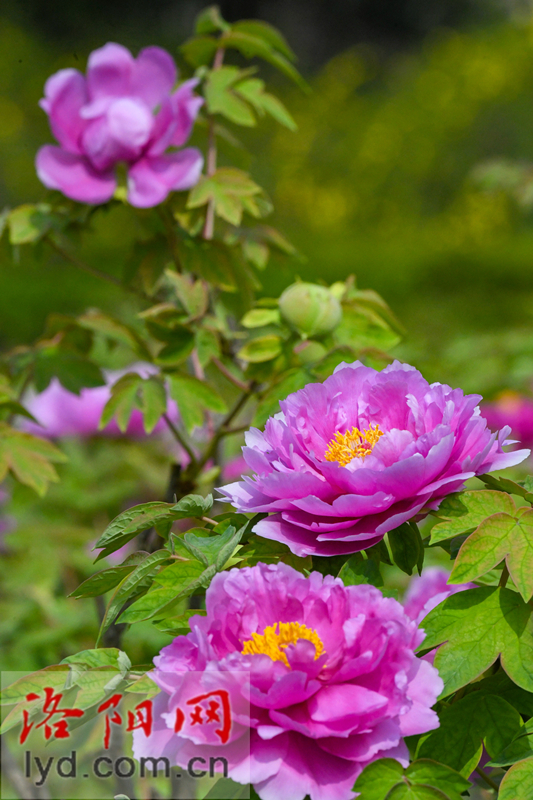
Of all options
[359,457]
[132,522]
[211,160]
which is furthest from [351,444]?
[211,160]

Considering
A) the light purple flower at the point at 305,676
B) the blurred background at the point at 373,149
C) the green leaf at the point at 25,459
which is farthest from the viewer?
the blurred background at the point at 373,149

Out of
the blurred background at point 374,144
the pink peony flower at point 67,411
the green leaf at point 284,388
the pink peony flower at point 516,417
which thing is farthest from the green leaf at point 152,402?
the blurred background at point 374,144

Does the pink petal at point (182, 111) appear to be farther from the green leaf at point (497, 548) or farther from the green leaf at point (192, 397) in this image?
the green leaf at point (497, 548)

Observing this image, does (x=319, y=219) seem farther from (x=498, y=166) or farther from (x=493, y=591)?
(x=493, y=591)

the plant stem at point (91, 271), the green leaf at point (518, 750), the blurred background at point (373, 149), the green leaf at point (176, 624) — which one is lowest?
the green leaf at point (518, 750)

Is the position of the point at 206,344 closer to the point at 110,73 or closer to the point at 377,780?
the point at 110,73

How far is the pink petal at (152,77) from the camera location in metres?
0.88

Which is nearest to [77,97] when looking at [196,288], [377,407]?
[196,288]

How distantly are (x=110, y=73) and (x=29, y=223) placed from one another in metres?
0.18

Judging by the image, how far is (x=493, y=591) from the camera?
16.3 inches

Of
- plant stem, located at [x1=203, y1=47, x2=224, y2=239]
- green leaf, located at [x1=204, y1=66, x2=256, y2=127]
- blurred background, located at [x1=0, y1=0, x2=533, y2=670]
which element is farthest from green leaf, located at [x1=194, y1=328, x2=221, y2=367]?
blurred background, located at [x1=0, y1=0, x2=533, y2=670]

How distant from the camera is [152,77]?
0.88 metres

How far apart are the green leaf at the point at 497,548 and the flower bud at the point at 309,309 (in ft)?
1.12

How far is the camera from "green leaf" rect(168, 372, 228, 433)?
2.54 ft
